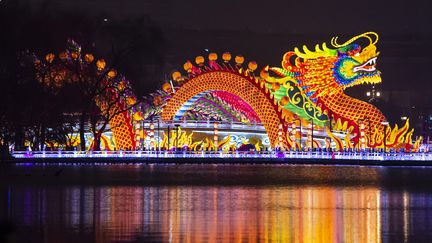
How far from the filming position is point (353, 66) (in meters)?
84.7


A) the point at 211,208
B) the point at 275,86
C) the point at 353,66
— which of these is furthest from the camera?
the point at 275,86

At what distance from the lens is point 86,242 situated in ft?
87.7

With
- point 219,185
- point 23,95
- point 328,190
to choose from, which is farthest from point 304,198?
point 23,95

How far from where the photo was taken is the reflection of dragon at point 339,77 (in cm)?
8462

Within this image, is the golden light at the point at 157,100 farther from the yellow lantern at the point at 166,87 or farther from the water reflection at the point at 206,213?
the water reflection at the point at 206,213

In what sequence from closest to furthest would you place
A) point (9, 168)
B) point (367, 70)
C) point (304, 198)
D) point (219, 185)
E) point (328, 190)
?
point (304, 198) < point (328, 190) < point (219, 185) < point (9, 168) < point (367, 70)

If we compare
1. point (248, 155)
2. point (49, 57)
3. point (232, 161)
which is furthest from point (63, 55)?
point (248, 155)

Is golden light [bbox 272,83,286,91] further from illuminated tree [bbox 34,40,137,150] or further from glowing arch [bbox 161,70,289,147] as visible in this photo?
illuminated tree [bbox 34,40,137,150]

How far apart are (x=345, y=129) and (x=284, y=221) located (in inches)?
2226

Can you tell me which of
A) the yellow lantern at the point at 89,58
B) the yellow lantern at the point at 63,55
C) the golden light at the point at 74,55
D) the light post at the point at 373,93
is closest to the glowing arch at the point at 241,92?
the yellow lantern at the point at 89,58

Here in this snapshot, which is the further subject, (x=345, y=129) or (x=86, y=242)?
(x=345, y=129)

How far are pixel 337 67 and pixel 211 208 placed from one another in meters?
49.4

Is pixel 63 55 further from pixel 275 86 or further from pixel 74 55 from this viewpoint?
pixel 275 86

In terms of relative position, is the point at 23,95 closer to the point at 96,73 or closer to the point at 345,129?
the point at 96,73
